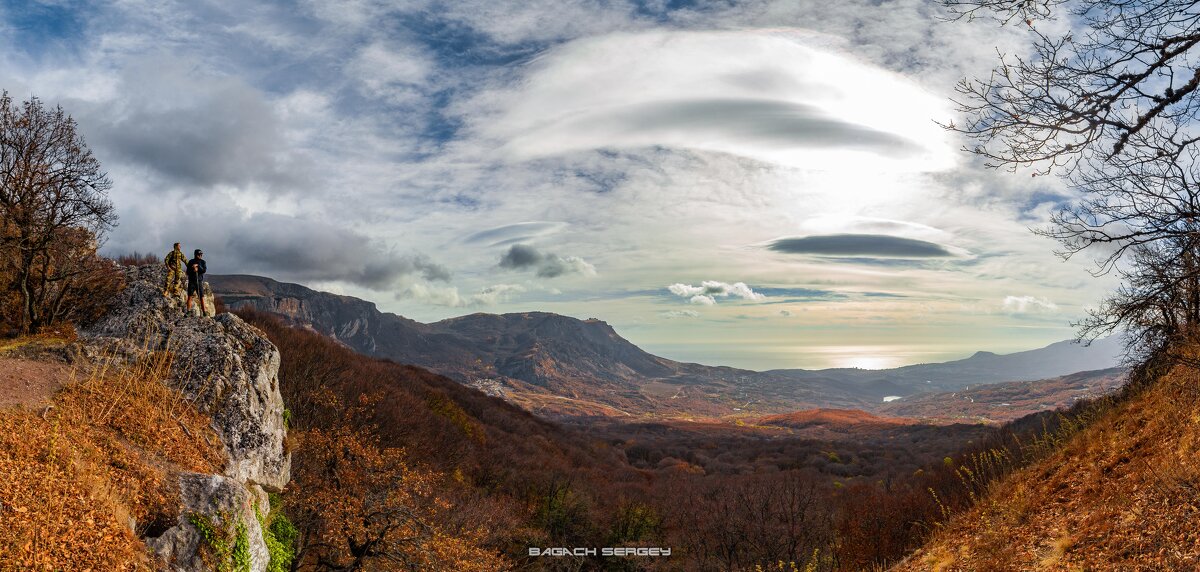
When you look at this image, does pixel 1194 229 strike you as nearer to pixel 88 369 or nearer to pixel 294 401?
pixel 88 369

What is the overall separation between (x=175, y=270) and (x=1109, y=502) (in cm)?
2656

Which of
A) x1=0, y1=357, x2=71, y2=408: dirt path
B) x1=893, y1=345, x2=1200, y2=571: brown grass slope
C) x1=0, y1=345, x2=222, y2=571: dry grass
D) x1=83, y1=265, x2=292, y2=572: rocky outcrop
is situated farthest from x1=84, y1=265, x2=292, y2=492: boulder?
x1=893, y1=345, x2=1200, y2=571: brown grass slope

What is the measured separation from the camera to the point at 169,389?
592 inches

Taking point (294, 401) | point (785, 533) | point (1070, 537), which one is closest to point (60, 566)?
point (1070, 537)

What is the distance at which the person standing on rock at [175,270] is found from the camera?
730 inches

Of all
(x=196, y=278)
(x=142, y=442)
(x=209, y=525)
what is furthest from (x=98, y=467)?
(x=196, y=278)

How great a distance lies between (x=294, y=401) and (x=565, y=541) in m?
23.7

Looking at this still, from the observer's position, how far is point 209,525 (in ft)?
38.6

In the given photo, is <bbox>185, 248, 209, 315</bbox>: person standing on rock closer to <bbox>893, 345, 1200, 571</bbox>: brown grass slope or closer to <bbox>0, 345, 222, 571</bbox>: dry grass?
<bbox>0, 345, 222, 571</bbox>: dry grass

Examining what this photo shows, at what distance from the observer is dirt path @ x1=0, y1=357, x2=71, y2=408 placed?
1250 centimetres

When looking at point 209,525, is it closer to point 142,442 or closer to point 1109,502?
point 142,442

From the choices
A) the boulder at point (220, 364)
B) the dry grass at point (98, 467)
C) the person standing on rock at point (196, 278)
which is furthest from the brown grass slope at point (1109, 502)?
the person standing on rock at point (196, 278)

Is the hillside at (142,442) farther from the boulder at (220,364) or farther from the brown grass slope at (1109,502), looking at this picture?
the brown grass slope at (1109,502)

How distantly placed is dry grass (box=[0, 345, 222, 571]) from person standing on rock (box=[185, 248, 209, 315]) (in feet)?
12.0
